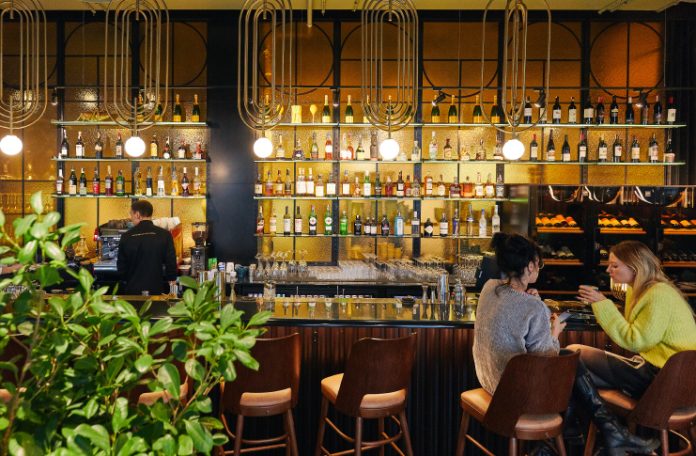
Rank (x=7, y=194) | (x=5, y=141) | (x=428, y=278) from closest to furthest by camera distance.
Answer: (x=5, y=141) < (x=428, y=278) < (x=7, y=194)

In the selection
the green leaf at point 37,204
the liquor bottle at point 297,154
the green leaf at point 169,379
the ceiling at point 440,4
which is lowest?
the green leaf at point 169,379

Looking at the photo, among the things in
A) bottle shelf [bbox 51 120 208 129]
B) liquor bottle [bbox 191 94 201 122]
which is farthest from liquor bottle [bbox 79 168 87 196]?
liquor bottle [bbox 191 94 201 122]

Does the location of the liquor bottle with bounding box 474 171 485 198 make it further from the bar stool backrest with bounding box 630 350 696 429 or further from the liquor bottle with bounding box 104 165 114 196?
the bar stool backrest with bounding box 630 350 696 429

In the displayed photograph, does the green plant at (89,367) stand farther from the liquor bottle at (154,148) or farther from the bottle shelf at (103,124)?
the liquor bottle at (154,148)

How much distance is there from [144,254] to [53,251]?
4.69m

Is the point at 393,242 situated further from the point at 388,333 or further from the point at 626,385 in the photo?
the point at 626,385

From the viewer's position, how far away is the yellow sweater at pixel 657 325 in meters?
3.16

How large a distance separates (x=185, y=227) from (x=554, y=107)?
3.98 m

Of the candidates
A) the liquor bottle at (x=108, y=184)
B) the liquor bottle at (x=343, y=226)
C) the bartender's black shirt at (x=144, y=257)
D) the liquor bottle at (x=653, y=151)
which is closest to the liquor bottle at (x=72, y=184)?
the liquor bottle at (x=108, y=184)

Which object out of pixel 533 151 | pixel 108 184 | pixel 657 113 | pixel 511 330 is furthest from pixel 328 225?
pixel 511 330

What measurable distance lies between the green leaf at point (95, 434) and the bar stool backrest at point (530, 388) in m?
2.05

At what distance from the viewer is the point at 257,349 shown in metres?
3.07

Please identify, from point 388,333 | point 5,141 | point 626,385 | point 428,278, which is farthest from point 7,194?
point 626,385

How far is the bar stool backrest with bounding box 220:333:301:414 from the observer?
306 centimetres
